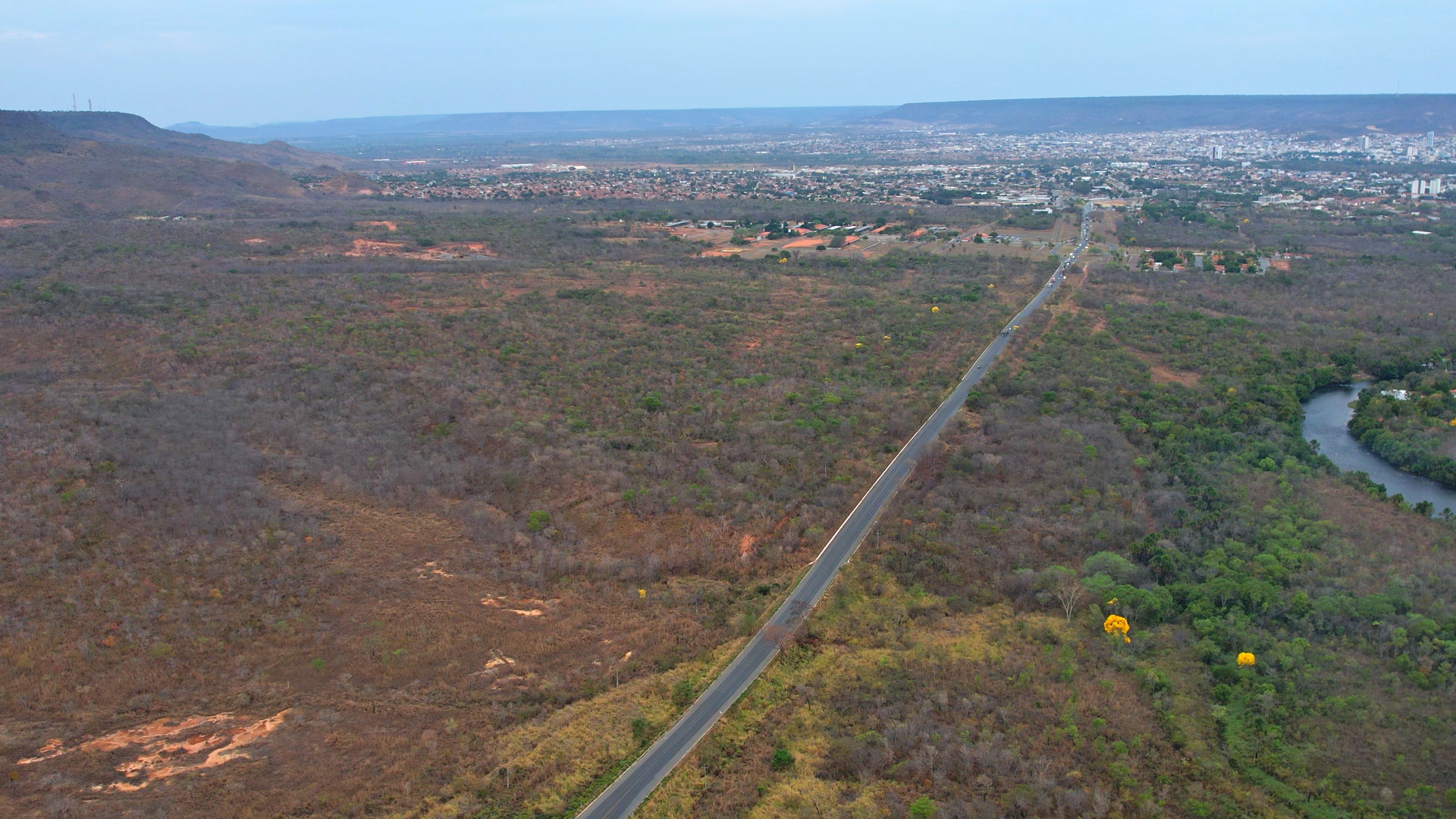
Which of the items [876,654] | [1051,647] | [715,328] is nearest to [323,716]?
[876,654]

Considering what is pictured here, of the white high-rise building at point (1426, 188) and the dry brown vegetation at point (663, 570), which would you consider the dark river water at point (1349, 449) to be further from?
the white high-rise building at point (1426, 188)

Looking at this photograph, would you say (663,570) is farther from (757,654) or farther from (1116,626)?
(1116,626)

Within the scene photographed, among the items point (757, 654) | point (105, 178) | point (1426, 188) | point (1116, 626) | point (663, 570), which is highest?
point (105, 178)

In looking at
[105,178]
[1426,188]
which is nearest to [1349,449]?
[1426,188]

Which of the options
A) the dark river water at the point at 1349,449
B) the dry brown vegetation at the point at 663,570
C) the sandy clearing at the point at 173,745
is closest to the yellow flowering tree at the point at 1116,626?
the dry brown vegetation at the point at 663,570

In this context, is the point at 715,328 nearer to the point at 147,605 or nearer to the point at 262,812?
the point at 147,605

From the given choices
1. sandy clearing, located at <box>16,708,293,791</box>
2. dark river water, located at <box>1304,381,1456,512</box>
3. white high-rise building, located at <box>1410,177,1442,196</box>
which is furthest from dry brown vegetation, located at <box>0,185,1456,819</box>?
white high-rise building, located at <box>1410,177,1442,196</box>
